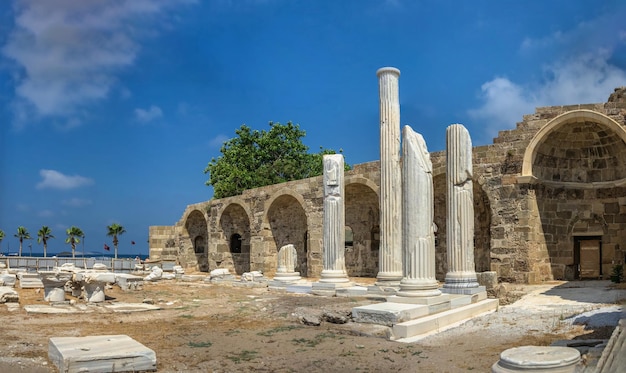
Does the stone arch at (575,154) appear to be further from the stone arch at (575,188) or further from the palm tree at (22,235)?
the palm tree at (22,235)

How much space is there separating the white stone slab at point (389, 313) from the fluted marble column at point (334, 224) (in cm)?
521

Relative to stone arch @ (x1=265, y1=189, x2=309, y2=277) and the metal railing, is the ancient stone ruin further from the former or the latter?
the metal railing

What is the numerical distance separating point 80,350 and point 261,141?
29.6m

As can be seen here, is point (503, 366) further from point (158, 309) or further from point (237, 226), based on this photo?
point (237, 226)

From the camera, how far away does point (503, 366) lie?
15.8 ft

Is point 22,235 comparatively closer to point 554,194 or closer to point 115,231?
point 115,231

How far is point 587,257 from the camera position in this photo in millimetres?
16484

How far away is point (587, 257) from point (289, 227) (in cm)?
1207

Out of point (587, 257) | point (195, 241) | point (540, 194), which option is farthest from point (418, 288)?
point (195, 241)

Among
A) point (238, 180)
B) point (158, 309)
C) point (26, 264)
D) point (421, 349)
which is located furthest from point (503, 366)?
point (238, 180)

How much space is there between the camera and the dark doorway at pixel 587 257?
16.2m

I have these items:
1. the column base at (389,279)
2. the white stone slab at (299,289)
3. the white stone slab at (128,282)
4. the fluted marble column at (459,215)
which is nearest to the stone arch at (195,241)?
the white stone slab at (128,282)

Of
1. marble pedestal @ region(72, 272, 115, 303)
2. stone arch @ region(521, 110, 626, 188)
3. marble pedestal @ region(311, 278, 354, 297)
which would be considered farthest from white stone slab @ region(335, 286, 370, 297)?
stone arch @ region(521, 110, 626, 188)

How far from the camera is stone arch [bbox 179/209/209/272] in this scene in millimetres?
31047
